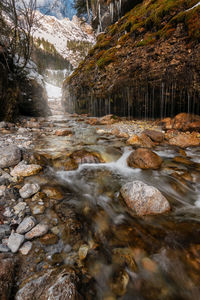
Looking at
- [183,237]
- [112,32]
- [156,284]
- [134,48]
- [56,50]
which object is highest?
[56,50]

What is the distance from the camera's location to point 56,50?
60094 mm

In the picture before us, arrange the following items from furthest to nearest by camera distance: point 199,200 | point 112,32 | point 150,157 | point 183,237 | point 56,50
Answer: point 56,50
point 112,32
point 150,157
point 199,200
point 183,237

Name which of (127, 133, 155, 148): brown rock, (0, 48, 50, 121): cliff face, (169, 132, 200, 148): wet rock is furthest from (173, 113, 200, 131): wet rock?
(0, 48, 50, 121): cliff face

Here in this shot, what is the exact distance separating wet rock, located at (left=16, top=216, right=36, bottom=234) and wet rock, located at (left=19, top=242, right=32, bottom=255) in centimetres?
16

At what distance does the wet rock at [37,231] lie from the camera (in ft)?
4.57

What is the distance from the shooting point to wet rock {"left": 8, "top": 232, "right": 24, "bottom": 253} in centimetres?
125

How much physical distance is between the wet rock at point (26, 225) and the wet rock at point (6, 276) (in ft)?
0.94

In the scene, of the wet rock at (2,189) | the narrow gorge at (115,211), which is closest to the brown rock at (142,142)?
the narrow gorge at (115,211)

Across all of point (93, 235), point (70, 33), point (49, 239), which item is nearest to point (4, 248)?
point (49, 239)

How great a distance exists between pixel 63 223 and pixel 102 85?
10.5 m

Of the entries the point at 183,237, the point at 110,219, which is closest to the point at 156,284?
the point at 183,237

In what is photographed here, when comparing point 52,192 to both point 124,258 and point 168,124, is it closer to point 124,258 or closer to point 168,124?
point 124,258

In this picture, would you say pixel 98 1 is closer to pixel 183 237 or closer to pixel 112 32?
pixel 112 32

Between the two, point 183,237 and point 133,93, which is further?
point 133,93
